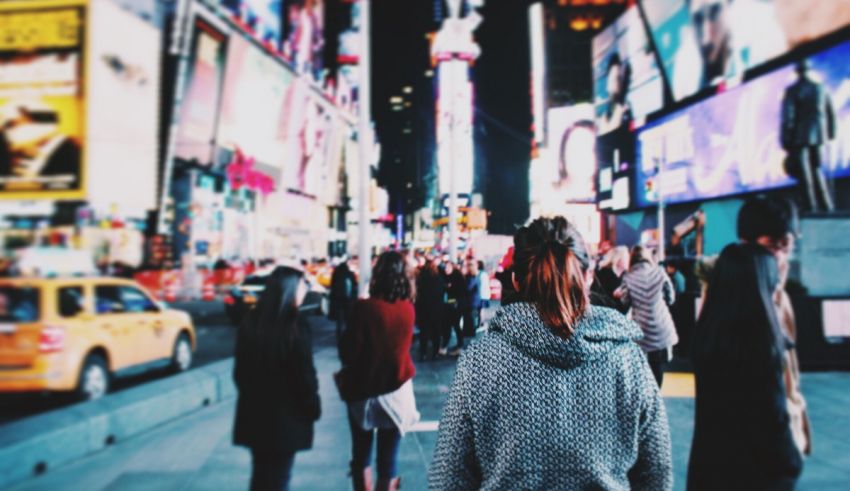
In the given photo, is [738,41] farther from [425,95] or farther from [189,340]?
[425,95]

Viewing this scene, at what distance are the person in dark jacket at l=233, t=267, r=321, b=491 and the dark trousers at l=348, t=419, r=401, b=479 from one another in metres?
0.67

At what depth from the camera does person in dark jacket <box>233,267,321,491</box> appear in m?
3.97

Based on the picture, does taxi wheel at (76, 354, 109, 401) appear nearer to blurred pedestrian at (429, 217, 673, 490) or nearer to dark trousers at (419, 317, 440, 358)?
dark trousers at (419, 317, 440, 358)

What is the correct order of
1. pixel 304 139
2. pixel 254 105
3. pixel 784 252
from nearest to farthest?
Answer: pixel 784 252
pixel 254 105
pixel 304 139

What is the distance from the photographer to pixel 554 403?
187 cm

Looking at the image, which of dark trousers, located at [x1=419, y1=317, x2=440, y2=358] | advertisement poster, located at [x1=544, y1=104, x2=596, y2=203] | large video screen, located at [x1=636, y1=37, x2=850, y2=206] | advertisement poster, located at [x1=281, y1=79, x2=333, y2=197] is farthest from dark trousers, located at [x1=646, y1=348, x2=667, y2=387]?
advertisement poster, located at [x1=544, y1=104, x2=596, y2=203]

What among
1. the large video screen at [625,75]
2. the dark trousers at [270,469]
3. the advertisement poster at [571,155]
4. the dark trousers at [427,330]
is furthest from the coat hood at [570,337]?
the advertisement poster at [571,155]

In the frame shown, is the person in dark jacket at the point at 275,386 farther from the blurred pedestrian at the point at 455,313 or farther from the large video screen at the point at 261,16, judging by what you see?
the large video screen at the point at 261,16

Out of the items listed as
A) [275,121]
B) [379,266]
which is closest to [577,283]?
[379,266]

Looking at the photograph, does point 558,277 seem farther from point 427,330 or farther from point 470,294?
point 470,294

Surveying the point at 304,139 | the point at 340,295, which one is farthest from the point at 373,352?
the point at 304,139

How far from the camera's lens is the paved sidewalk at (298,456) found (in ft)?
18.0

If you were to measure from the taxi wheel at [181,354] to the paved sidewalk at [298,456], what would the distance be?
3.12 metres

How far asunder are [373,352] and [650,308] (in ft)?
10.5
